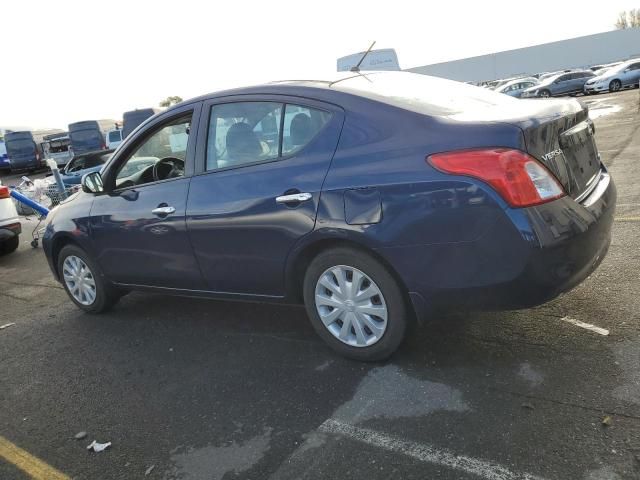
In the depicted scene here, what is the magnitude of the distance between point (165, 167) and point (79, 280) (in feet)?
4.92

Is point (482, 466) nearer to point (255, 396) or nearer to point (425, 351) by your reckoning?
point (425, 351)

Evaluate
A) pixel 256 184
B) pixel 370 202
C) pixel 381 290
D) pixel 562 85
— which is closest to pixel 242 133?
pixel 256 184

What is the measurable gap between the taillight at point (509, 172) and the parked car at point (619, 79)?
31.7 meters

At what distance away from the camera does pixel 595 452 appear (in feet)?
7.95

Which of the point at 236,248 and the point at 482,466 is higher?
the point at 236,248

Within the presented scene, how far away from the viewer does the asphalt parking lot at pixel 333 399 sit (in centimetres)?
258

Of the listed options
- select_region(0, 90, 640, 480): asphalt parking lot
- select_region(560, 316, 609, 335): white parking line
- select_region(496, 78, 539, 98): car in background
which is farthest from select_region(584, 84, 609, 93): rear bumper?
select_region(560, 316, 609, 335): white parking line

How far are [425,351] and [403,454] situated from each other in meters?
1.00

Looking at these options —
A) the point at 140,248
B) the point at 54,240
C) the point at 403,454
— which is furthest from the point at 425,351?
the point at 54,240

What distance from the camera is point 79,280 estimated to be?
518 cm

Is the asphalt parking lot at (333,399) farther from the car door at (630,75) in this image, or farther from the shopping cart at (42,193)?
the car door at (630,75)

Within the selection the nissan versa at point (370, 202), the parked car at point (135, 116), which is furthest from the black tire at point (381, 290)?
the parked car at point (135, 116)

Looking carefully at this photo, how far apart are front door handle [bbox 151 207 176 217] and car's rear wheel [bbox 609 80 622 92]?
3186 cm

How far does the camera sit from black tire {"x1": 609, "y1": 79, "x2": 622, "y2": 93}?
30000 millimetres
